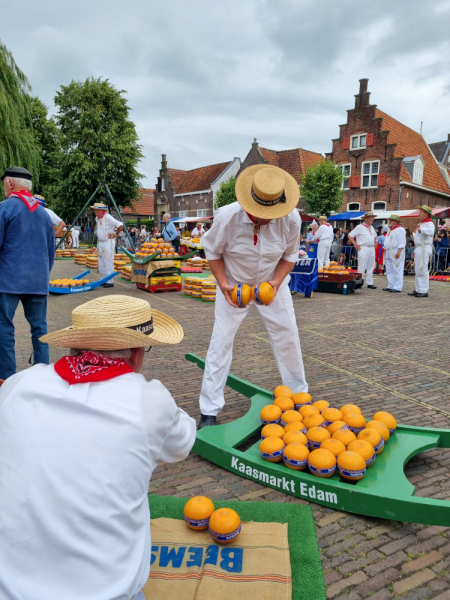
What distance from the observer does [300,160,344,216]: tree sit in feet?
103

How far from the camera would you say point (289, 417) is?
3.41 m

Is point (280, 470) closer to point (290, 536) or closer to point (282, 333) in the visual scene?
point (290, 536)

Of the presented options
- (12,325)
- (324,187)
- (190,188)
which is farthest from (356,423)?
(190,188)

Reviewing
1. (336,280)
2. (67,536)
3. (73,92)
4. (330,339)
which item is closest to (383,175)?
(336,280)

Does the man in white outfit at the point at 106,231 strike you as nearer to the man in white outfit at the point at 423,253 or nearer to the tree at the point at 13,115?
the tree at the point at 13,115

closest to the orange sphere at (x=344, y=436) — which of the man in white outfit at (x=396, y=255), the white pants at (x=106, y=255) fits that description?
the man in white outfit at (x=396, y=255)

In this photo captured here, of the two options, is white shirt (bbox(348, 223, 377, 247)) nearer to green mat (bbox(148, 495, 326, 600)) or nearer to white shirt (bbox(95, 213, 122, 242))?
white shirt (bbox(95, 213, 122, 242))

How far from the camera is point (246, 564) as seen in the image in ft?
7.55

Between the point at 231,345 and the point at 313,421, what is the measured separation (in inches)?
40.0

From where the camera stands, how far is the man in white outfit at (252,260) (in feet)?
11.7

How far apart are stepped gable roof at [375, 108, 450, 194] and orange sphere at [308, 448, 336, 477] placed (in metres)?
34.6

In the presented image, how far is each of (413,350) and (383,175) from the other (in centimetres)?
3047

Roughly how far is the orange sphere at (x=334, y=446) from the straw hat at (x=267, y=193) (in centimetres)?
174

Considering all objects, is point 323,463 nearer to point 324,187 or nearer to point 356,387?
point 356,387
